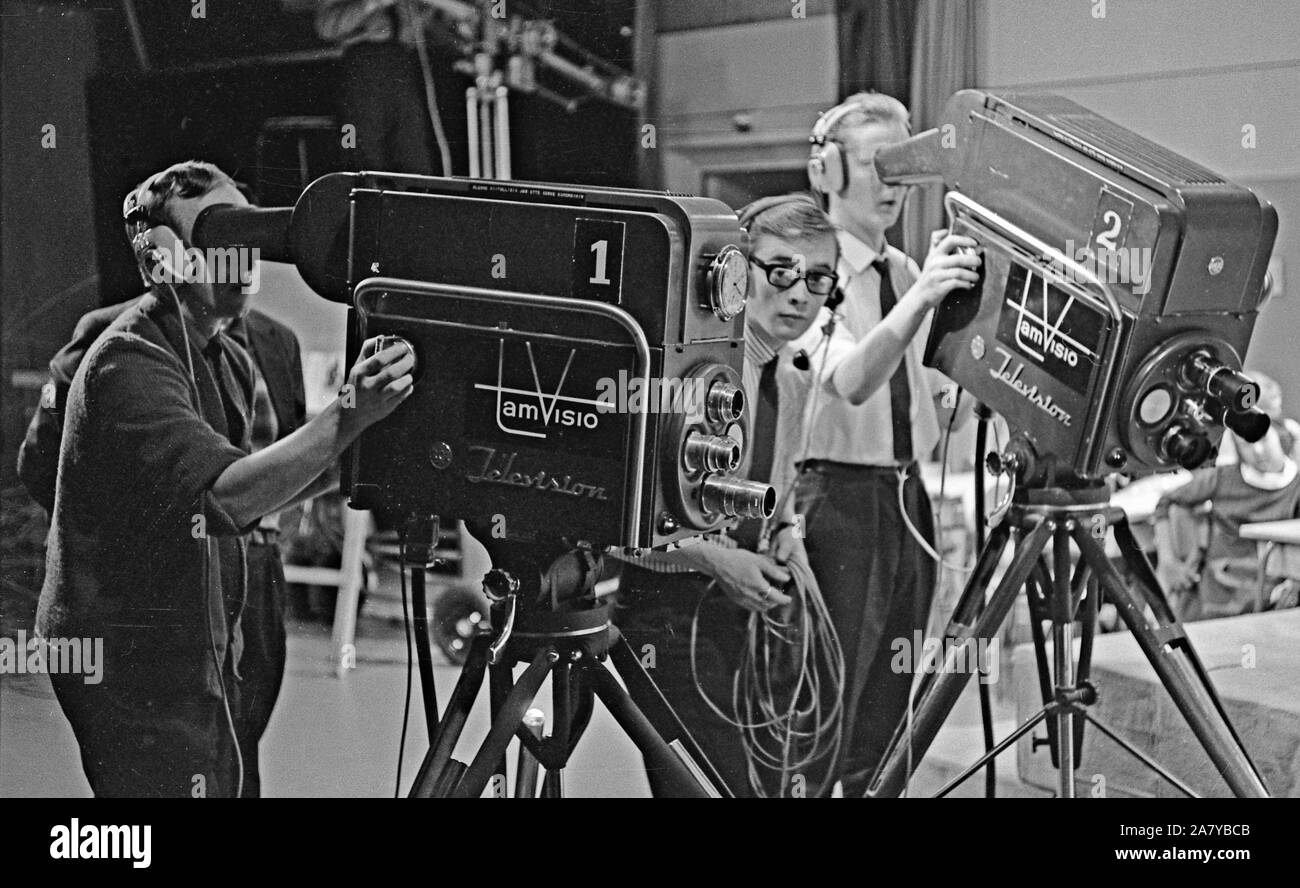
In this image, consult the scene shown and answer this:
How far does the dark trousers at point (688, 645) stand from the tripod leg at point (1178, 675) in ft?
1.95

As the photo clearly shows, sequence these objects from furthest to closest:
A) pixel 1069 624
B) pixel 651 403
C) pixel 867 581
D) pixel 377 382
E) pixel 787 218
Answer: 1. pixel 867 581
2. pixel 787 218
3. pixel 1069 624
4. pixel 377 382
5. pixel 651 403

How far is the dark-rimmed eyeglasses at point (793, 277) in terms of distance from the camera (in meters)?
2.43

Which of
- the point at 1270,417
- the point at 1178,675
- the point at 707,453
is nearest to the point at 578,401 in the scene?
the point at 707,453

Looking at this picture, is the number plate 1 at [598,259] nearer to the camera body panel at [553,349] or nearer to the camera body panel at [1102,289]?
the camera body panel at [553,349]

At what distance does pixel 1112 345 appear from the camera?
2154 millimetres

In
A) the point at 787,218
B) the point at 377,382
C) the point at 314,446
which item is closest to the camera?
the point at 377,382

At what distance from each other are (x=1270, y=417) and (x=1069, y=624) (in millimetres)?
539

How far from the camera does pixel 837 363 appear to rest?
2.49 metres

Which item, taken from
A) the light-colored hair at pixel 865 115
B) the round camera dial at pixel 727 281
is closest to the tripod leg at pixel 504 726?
the round camera dial at pixel 727 281

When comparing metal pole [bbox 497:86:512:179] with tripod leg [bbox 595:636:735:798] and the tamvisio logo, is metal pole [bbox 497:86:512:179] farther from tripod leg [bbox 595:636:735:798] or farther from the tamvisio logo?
tripod leg [bbox 595:636:735:798]

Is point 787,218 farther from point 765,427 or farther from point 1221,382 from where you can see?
point 1221,382

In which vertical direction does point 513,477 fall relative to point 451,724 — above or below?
above
